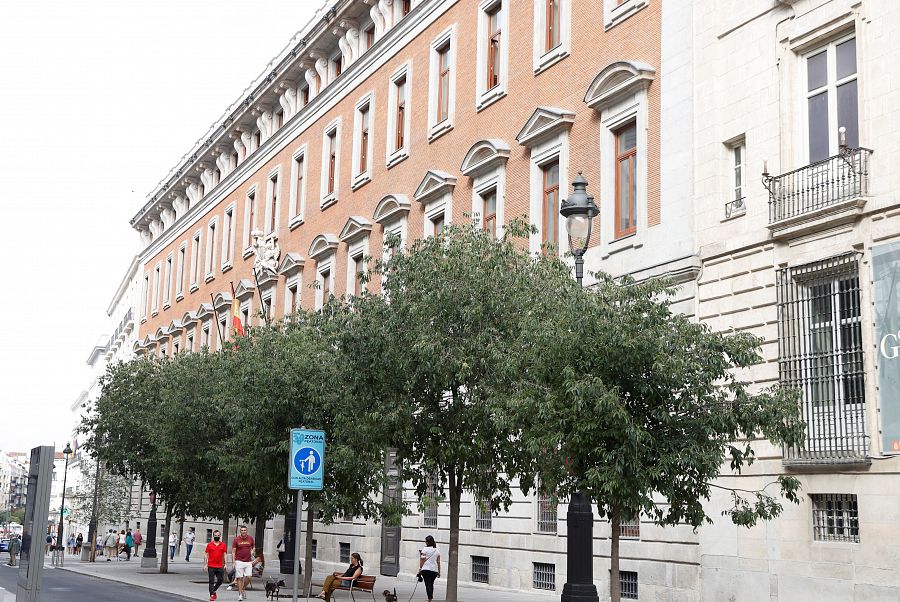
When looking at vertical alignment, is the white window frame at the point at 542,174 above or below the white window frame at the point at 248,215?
below

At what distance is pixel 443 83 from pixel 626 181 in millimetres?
10737

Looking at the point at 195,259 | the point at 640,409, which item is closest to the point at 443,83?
the point at 640,409

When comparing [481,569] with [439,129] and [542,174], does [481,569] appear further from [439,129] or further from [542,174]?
[439,129]

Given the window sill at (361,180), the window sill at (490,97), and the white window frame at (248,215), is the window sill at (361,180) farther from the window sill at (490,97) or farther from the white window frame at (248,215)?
the white window frame at (248,215)

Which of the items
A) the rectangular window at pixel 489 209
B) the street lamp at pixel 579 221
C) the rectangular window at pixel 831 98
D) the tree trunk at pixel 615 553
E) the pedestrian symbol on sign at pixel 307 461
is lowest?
the tree trunk at pixel 615 553

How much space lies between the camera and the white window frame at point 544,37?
2608 centimetres

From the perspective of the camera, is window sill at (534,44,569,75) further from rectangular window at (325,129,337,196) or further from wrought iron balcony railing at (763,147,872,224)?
rectangular window at (325,129,337,196)

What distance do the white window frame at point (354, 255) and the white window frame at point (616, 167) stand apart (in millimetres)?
13522

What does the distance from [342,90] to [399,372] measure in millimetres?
24031

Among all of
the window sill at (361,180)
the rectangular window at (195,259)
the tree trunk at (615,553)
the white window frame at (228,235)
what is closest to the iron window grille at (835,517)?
the tree trunk at (615,553)

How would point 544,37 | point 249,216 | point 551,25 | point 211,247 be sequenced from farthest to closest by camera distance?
point 211,247
point 249,216
point 544,37
point 551,25

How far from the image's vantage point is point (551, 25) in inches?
1078

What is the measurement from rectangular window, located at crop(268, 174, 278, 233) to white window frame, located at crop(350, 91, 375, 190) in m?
8.82

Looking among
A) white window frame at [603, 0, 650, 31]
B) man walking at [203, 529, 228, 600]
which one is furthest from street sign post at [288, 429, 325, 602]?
white window frame at [603, 0, 650, 31]
